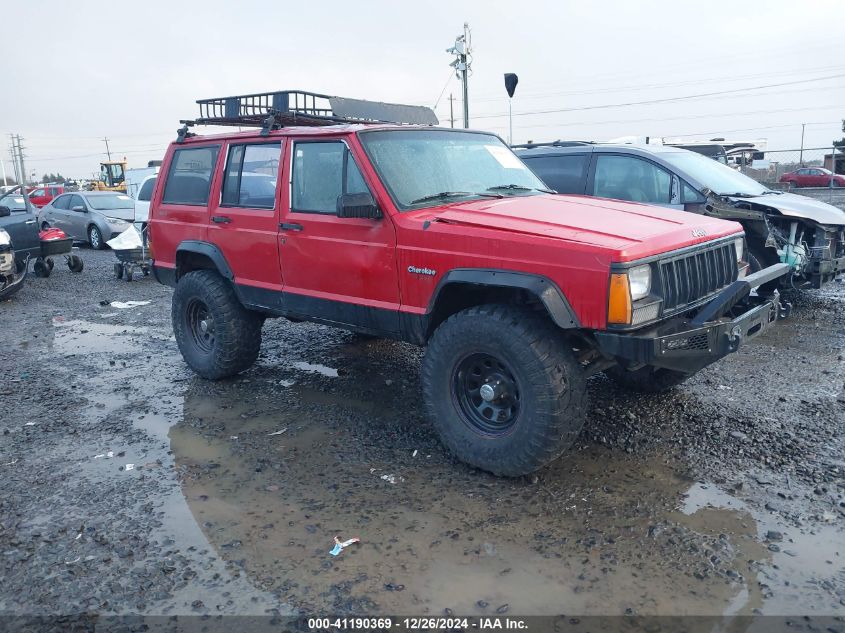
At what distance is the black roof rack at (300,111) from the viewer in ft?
18.0

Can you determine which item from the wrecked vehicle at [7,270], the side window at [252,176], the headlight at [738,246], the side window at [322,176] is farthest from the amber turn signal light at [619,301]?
the wrecked vehicle at [7,270]

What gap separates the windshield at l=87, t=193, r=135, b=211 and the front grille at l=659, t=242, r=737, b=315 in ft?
53.9

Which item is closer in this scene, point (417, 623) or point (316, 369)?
point (417, 623)

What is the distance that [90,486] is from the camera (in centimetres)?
399

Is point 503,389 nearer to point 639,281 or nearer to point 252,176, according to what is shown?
point 639,281

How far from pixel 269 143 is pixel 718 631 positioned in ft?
14.0

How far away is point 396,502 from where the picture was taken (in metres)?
3.67

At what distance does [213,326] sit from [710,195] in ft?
16.6

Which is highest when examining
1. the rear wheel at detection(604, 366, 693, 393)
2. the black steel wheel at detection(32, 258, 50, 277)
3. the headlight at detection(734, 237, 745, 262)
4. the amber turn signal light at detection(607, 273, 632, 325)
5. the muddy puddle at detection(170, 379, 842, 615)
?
the headlight at detection(734, 237, 745, 262)

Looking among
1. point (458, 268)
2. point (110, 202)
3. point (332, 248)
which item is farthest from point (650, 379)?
point (110, 202)

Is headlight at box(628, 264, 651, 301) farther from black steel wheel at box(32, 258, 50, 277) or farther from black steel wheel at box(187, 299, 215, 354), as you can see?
black steel wheel at box(32, 258, 50, 277)

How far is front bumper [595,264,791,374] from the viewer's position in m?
3.38

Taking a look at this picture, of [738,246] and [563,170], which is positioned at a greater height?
[563,170]

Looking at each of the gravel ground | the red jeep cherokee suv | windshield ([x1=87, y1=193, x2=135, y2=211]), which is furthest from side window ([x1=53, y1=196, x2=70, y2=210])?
the red jeep cherokee suv
